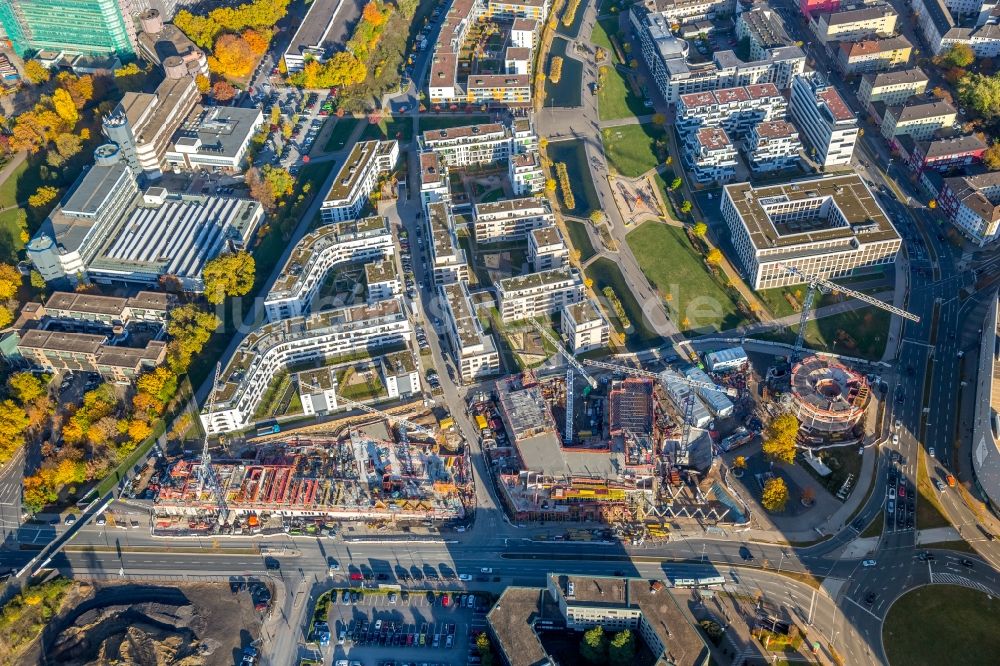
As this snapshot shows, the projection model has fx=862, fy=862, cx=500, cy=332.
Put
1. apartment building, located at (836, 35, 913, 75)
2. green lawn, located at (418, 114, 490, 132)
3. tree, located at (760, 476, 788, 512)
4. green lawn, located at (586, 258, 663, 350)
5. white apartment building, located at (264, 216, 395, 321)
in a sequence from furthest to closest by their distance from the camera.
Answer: apartment building, located at (836, 35, 913, 75) → green lawn, located at (418, 114, 490, 132) → white apartment building, located at (264, 216, 395, 321) → green lawn, located at (586, 258, 663, 350) → tree, located at (760, 476, 788, 512)

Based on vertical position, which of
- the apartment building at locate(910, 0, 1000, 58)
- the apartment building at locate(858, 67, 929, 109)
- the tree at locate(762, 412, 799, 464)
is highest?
the apartment building at locate(910, 0, 1000, 58)

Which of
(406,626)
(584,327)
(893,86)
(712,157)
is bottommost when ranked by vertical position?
(406,626)

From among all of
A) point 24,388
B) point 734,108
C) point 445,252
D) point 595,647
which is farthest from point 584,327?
point 24,388

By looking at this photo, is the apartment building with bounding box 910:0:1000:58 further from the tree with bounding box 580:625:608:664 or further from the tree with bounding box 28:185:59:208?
the tree with bounding box 28:185:59:208

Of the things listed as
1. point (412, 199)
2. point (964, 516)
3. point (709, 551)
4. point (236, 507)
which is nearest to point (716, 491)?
point (709, 551)

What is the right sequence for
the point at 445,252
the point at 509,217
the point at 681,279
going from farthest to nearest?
the point at 509,217, the point at 681,279, the point at 445,252

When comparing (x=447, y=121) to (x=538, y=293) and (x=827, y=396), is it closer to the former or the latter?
(x=538, y=293)

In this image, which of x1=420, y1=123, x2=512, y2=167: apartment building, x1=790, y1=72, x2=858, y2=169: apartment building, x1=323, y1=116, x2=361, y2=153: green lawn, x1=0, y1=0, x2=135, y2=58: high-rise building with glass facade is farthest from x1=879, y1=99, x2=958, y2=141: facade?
x1=0, y1=0, x2=135, y2=58: high-rise building with glass facade

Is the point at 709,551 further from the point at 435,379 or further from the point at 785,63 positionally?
the point at 785,63
